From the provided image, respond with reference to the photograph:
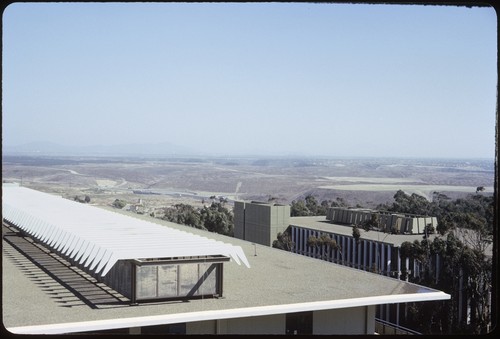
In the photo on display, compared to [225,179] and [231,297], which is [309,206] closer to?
[225,179]

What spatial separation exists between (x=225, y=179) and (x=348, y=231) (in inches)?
846

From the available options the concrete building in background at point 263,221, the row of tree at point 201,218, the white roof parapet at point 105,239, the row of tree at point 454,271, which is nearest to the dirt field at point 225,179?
the row of tree at point 201,218

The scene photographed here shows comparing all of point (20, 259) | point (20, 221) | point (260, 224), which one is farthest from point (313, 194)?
point (20, 259)

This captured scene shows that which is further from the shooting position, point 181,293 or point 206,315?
point 181,293

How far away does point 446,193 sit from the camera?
30.7 metres

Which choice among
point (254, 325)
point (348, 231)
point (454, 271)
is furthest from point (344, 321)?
point (348, 231)

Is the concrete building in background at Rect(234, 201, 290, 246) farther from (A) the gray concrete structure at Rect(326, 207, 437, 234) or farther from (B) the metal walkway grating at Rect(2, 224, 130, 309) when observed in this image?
(B) the metal walkway grating at Rect(2, 224, 130, 309)

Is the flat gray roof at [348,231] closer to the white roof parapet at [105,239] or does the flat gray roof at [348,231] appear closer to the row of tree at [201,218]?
the row of tree at [201,218]

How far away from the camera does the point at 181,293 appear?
715 cm

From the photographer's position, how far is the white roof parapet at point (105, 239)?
7.43m

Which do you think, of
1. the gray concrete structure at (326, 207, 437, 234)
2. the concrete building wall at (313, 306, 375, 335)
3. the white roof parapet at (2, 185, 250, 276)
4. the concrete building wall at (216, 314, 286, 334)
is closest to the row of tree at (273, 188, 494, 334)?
the gray concrete structure at (326, 207, 437, 234)

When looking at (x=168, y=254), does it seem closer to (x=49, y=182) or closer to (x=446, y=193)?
(x=49, y=182)

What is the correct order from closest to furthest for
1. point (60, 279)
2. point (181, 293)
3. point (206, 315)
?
1. point (206, 315)
2. point (181, 293)
3. point (60, 279)

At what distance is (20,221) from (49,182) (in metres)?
13.8
